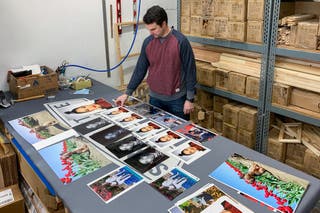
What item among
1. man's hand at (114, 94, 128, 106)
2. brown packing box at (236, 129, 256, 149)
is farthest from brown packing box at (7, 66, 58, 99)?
brown packing box at (236, 129, 256, 149)

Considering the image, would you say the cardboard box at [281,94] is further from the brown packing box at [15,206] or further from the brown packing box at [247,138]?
the brown packing box at [15,206]

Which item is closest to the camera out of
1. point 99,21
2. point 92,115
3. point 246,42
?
point 92,115

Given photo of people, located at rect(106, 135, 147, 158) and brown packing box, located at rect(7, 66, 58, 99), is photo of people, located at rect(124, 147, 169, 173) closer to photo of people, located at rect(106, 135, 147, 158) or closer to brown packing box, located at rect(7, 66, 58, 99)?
photo of people, located at rect(106, 135, 147, 158)

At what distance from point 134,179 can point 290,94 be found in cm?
157

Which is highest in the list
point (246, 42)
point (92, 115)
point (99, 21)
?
point (99, 21)

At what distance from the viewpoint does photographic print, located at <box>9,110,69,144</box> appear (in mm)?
1822

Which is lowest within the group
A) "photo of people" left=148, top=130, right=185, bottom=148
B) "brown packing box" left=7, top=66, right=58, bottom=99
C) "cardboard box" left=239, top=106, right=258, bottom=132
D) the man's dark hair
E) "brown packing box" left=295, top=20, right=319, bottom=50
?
"cardboard box" left=239, top=106, right=258, bottom=132

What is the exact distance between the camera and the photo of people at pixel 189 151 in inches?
60.6

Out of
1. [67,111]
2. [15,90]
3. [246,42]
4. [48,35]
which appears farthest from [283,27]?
[15,90]

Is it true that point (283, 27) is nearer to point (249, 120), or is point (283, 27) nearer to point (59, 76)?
point (249, 120)

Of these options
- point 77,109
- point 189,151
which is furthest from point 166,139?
point 77,109

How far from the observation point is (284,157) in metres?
2.57

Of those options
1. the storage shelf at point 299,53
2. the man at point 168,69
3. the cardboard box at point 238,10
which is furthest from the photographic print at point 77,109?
the storage shelf at point 299,53

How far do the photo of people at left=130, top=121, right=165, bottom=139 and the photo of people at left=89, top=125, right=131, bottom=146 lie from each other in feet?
0.18
